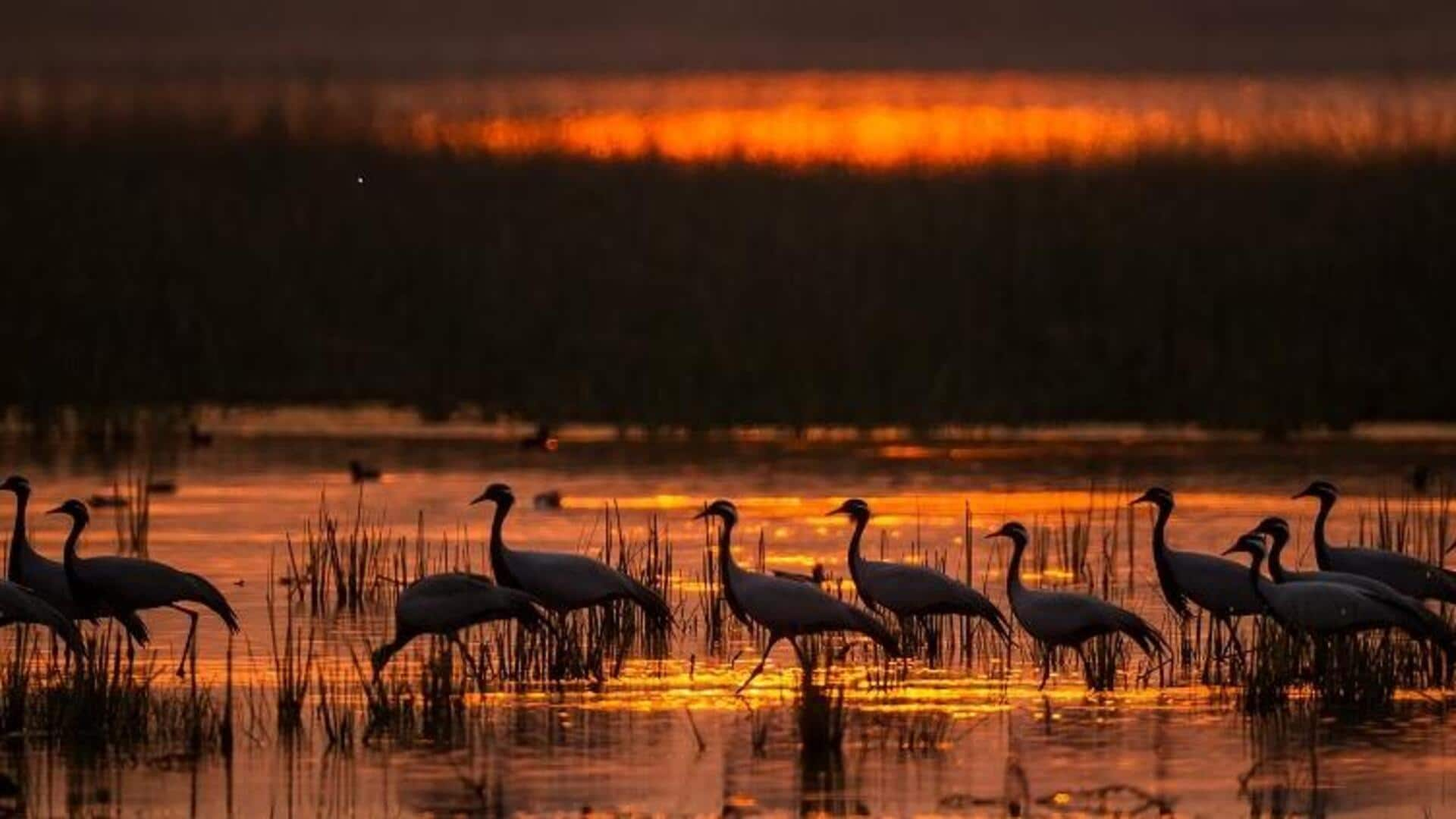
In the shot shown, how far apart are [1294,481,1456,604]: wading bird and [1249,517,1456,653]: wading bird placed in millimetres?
170

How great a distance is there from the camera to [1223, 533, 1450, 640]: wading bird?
1574 centimetres

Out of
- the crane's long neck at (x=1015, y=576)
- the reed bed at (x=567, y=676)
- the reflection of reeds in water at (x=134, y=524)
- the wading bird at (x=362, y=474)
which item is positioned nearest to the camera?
the reed bed at (x=567, y=676)

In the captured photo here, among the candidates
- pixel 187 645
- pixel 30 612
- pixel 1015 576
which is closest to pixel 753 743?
pixel 1015 576

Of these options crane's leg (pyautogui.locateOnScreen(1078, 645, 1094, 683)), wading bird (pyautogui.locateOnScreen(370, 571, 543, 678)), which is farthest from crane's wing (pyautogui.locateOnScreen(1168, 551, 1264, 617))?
wading bird (pyautogui.locateOnScreen(370, 571, 543, 678))

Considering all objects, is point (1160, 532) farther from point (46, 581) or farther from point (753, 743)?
point (46, 581)

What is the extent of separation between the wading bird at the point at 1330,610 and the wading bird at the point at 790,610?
70.5 inches

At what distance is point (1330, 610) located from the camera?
51.9 feet

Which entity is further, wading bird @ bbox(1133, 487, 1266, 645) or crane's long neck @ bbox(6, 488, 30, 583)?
wading bird @ bbox(1133, 487, 1266, 645)

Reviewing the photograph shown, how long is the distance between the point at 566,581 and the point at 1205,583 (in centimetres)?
321

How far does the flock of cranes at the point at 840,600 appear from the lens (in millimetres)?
15883

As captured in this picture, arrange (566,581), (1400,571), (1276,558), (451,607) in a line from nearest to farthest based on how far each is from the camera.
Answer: (451,607)
(1276,558)
(566,581)
(1400,571)

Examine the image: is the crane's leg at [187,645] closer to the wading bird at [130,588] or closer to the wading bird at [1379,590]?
the wading bird at [130,588]

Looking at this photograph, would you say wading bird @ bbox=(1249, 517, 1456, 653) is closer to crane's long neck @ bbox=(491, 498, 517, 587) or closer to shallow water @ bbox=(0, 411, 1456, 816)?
shallow water @ bbox=(0, 411, 1456, 816)

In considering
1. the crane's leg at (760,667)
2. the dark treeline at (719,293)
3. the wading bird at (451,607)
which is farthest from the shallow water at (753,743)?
the dark treeline at (719,293)
